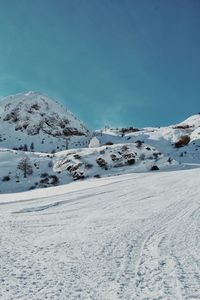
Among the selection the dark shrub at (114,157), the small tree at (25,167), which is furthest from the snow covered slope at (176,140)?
the small tree at (25,167)

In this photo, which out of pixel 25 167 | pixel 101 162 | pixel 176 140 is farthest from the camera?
pixel 176 140

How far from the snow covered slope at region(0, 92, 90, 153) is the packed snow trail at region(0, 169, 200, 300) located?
4782 centimetres

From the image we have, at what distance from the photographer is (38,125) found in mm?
70938

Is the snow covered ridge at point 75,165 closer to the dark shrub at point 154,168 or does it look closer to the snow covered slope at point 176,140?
the dark shrub at point 154,168

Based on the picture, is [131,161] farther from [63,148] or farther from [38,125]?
[38,125]

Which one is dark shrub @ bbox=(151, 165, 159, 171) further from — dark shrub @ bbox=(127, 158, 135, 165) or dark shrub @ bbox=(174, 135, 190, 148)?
dark shrub @ bbox=(174, 135, 190, 148)

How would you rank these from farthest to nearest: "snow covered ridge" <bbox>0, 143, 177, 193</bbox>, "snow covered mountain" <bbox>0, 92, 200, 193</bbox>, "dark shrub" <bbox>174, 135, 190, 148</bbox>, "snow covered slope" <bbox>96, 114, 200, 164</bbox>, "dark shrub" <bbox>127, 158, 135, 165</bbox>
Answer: "dark shrub" <bbox>174, 135, 190, 148</bbox>
"snow covered slope" <bbox>96, 114, 200, 164</bbox>
"dark shrub" <bbox>127, 158, 135, 165</bbox>
"snow covered mountain" <bbox>0, 92, 200, 193</bbox>
"snow covered ridge" <bbox>0, 143, 177, 193</bbox>

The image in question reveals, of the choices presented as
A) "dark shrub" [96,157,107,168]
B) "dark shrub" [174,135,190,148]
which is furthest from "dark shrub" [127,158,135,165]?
"dark shrub" [174,135,190,148]

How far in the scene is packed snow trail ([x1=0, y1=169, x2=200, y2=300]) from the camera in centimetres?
450

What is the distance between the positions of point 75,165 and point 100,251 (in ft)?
86.8

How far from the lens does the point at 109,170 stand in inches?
1276

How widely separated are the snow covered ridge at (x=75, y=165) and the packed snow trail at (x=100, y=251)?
18856 millimetres

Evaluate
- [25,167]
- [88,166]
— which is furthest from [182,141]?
[25,167]

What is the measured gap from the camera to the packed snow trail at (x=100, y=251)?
4.50 metres
